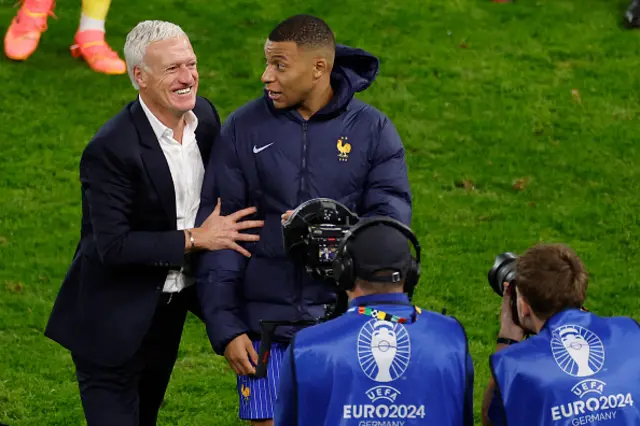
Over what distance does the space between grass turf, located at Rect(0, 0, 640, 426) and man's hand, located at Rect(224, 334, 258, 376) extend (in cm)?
222

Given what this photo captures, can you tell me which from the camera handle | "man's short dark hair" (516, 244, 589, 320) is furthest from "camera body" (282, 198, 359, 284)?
"man's short dark hair" (516, 244, 589, 320)

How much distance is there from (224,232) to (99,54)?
24.0ft

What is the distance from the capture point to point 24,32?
12648 millimetres

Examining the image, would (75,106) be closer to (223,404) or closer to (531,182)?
(531,182)

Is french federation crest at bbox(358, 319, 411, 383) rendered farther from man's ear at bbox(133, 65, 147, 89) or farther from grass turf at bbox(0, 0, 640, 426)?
grass turf at bbox(0, 0, 640, 426)

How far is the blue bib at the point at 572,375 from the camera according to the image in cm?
463

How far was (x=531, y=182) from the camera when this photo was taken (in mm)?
10891

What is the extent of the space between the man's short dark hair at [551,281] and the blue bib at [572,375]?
5cm

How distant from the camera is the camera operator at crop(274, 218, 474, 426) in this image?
4.37 metres

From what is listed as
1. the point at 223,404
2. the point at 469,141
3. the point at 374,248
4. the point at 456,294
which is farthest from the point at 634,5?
the point at 374,248

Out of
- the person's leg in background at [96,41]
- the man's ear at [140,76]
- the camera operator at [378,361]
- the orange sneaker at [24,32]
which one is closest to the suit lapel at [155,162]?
the man's ear at [140,76]

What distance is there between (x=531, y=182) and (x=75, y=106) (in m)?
4.10

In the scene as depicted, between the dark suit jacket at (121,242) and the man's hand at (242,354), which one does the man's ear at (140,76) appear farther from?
the man's hand at (242,354)

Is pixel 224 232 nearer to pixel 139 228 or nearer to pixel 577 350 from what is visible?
pixel 139 228
